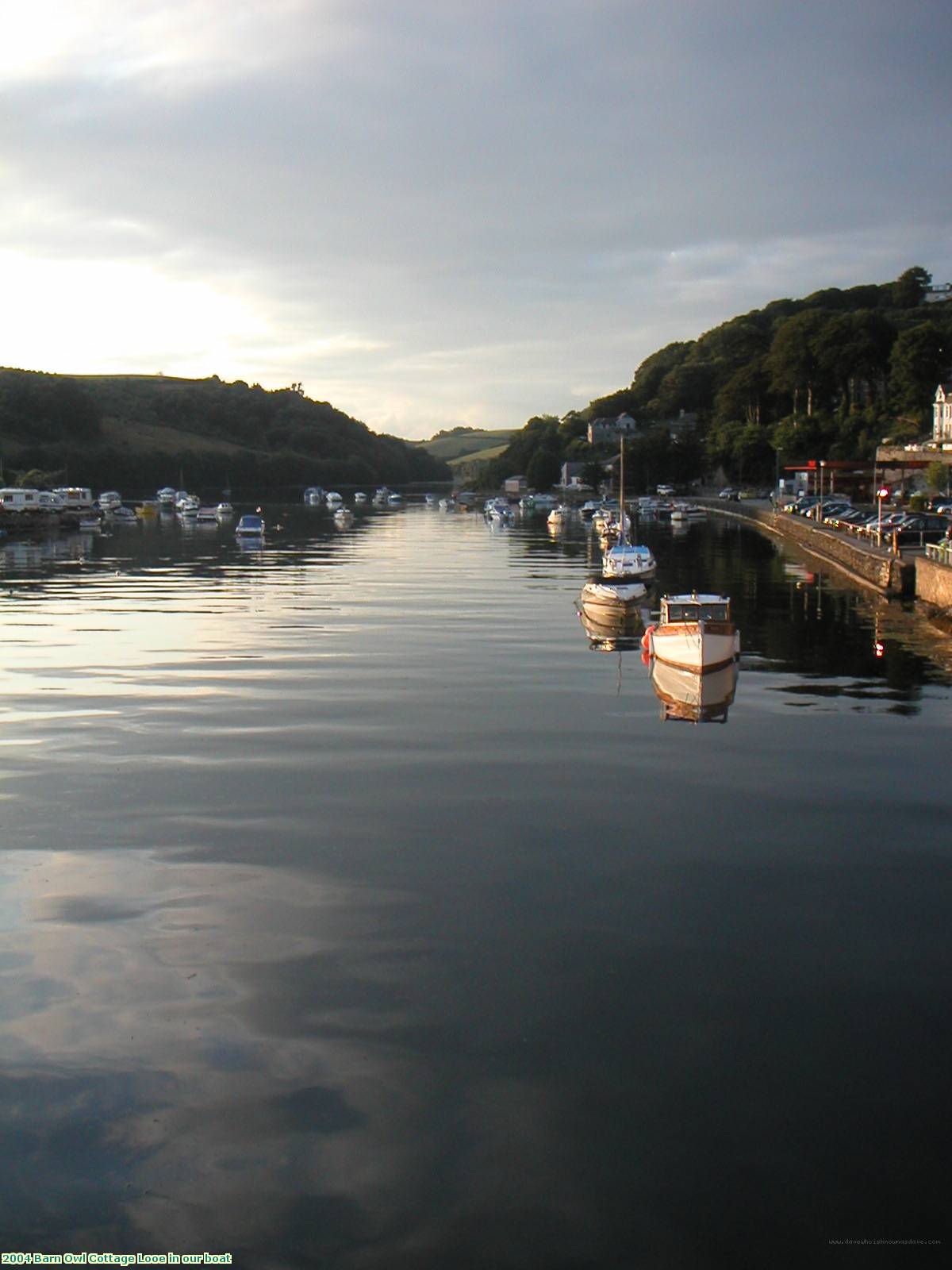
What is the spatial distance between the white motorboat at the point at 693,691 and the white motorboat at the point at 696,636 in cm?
25

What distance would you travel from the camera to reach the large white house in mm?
135000

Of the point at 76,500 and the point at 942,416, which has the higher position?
the point at 942,416

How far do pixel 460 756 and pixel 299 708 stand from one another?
6.64 m

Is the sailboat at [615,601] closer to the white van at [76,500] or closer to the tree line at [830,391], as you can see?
the tree line at [830,391]

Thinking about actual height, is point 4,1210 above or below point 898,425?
below

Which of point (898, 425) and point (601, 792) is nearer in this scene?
point (601, 792)

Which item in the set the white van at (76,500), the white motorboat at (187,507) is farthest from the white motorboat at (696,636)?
the white motorboat at (187,507)

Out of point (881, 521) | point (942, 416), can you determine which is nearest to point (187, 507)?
point (942, 416)

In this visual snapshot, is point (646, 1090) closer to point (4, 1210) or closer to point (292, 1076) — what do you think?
point (292, 1076)

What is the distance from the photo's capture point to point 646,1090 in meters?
11.7

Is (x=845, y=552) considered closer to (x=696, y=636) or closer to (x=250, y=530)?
(x=696, y=636)

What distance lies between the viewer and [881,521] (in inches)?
3083

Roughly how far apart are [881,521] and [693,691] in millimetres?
49977

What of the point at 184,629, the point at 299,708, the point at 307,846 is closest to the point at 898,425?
the point at 184,629
